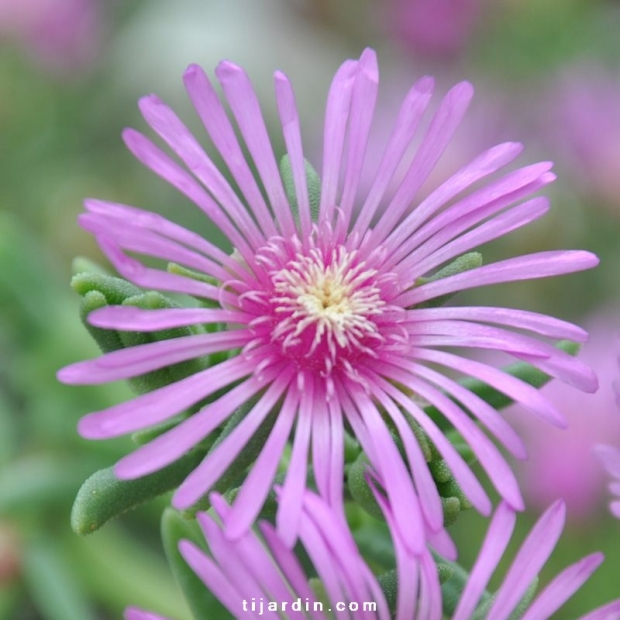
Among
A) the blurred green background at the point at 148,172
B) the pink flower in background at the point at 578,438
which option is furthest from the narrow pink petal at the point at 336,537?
the pink flower in background at the point at 578,438

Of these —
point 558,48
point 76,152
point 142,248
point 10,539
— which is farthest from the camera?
point 558,48

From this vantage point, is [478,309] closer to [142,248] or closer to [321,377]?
[321,377]

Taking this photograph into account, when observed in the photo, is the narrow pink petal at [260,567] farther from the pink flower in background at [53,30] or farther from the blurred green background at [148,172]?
the pink flower in background at [53,30]

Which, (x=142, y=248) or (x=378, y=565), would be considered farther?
(x=378, y=565)

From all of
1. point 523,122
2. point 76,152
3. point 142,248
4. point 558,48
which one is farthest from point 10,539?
point 558,48

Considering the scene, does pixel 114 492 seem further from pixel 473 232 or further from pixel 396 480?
pixel 473 232

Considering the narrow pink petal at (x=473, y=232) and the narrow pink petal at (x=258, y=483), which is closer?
the narrow pink petal at (x=258, y=483)

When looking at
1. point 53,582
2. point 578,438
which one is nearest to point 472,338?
point 53,582
